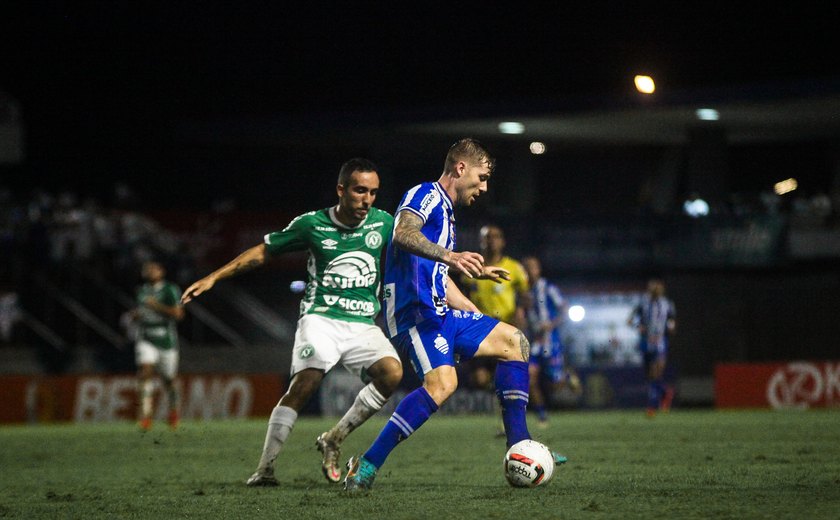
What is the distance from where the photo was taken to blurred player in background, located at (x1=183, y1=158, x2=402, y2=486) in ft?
29.9

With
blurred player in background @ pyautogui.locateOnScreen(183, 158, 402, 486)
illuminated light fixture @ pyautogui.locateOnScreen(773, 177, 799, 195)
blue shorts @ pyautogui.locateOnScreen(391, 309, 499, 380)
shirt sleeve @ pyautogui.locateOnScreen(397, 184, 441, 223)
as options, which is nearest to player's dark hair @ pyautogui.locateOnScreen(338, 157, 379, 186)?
blurred player in background @ pyautogui.locateOnScreen(183, 158, 402, 486)

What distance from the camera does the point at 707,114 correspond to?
3069 centimetres

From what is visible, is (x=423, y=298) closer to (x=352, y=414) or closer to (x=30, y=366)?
(x=352, y=414)

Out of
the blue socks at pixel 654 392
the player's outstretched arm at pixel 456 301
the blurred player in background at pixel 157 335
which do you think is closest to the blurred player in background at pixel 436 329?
the player's outstretched arm at pixel 456 301

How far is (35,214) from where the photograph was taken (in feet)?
92.5

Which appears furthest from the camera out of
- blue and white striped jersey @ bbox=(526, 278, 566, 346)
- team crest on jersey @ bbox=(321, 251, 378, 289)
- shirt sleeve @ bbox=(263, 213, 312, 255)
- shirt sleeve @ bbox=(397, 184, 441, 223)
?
blue and white striped jersey @ bbox=(526, 278, 566, 346)

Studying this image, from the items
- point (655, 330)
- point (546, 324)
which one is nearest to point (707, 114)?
point (655, 330)

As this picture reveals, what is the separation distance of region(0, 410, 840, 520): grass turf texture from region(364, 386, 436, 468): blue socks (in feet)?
0.83

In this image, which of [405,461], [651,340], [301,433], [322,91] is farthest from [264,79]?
[405,461]

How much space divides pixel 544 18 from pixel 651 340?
12.2m

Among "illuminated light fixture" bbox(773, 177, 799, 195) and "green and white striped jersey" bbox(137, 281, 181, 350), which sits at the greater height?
"illuminated light fixture" bbox(773, 177, 799, 195)

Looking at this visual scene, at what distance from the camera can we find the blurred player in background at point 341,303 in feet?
29.9

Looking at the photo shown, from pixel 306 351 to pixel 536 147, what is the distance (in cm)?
2469

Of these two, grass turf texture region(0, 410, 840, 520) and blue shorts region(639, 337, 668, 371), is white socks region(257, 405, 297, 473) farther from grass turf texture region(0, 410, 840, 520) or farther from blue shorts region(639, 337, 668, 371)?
blue shorts region(639, 337, 668, 371)
